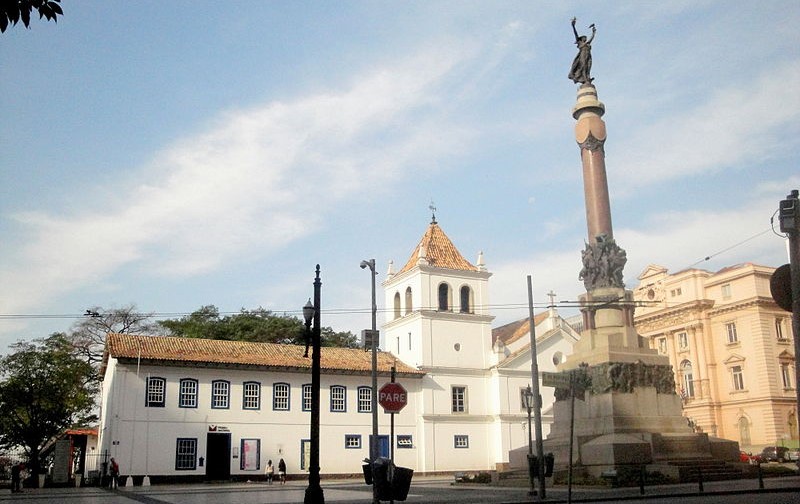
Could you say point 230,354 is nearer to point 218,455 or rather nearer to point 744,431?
point 218,455

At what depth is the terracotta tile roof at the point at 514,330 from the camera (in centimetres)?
5525

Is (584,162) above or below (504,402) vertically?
above

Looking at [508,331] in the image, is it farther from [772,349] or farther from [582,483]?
[582,483]

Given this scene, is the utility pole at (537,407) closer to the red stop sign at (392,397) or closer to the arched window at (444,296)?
the red stop sign at (392,397)

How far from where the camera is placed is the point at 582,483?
2375 cm

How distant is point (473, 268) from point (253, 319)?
20.8m

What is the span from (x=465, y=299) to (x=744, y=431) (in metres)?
23.8

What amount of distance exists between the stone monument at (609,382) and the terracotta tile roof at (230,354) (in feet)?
65.1

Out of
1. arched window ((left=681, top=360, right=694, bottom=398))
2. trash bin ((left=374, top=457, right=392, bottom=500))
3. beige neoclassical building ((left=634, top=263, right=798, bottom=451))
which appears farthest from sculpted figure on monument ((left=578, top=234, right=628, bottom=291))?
arched window ((left=681, top=360, right=694, bottom=398))

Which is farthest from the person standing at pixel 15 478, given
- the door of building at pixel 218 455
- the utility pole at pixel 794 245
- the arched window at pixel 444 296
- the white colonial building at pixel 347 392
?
the utility pole at pixel 794 245

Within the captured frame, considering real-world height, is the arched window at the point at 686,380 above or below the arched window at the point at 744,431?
above

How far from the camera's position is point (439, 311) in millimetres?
50969

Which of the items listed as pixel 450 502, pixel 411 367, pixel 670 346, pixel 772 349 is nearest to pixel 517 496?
pixel 450 502

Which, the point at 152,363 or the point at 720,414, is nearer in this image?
the point at 152,363
